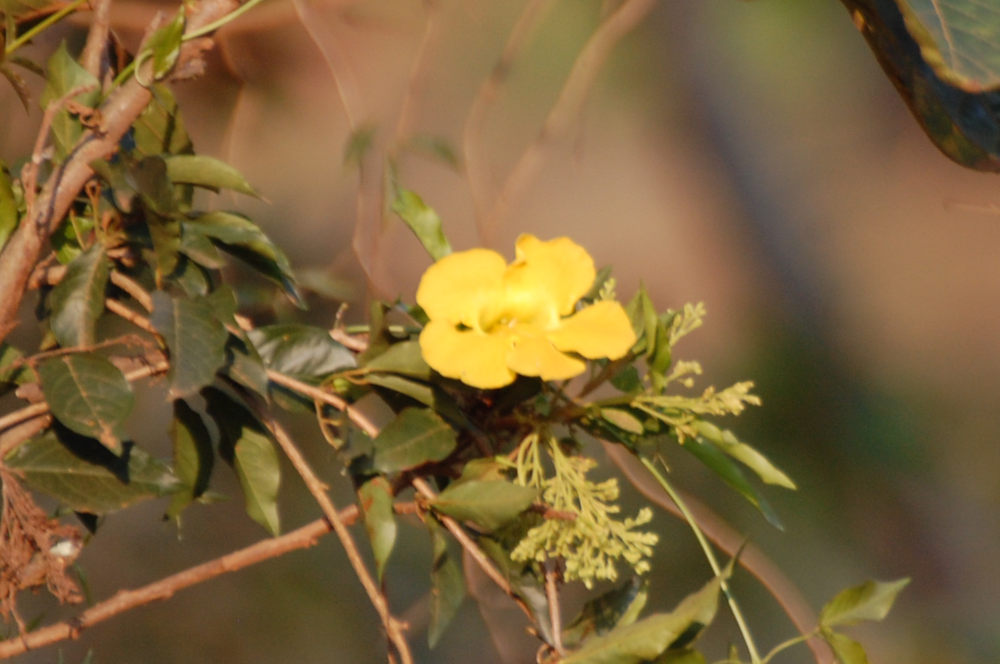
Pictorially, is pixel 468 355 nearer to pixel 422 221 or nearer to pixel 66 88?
pixel 422 221

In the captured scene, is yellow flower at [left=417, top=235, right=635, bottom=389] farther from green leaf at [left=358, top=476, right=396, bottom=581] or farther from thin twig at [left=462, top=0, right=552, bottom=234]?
thin twig at [left=462, top=0, right=552, bottom=234]

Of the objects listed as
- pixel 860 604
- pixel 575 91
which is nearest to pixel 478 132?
pixel 575 91

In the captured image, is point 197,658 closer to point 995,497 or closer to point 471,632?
point 471,632

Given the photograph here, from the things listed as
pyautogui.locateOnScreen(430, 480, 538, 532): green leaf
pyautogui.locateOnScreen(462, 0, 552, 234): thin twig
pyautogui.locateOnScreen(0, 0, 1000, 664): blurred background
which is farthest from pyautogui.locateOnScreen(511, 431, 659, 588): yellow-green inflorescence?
pyautogui.locateOnScreen(0, 0, 1000, 664): blurred background

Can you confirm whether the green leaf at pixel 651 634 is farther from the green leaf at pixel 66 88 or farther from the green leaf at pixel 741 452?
the green leaf at pixel 66 88

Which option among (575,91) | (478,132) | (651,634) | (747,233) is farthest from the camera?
(747,233)

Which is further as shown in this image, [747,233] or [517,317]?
[747,233]
